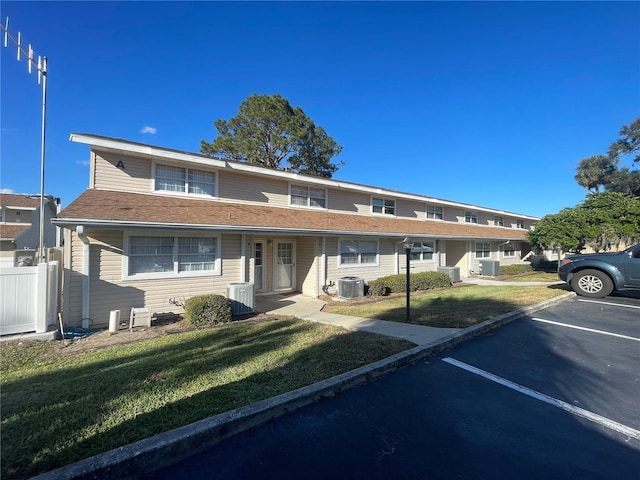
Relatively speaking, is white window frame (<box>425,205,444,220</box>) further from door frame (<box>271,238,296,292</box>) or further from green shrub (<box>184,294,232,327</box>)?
green shrub (<box>184,294,232,327</box>)

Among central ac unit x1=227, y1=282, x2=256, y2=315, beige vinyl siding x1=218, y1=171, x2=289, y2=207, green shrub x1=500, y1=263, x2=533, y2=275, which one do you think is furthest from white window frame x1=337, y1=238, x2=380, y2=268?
green shrub x1=500, y1=263, x2=533, y2=275

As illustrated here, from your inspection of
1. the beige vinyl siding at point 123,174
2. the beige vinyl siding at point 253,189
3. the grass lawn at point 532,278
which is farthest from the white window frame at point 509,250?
the beige vinyl siding at point 123,174

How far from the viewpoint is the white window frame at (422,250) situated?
54.4 feet

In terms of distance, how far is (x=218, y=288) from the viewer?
32.1 ft

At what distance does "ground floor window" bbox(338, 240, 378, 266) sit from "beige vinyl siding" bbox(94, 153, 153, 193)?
7.66 meters

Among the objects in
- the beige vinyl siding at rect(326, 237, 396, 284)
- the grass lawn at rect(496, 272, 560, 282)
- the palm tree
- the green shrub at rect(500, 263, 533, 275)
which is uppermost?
the palm tree

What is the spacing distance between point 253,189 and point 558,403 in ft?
35.0

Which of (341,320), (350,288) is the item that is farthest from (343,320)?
(350,288)

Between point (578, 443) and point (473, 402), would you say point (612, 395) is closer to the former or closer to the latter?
point (578, 443)

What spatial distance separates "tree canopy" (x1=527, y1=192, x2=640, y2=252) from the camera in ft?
54.2

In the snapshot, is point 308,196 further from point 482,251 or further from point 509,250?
point 509,250

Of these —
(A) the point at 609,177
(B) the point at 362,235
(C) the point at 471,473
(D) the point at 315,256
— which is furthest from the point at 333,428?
(A) the point at 609,177

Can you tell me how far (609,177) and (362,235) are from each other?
38852mm

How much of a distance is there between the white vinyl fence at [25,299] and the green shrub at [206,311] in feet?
9.23
